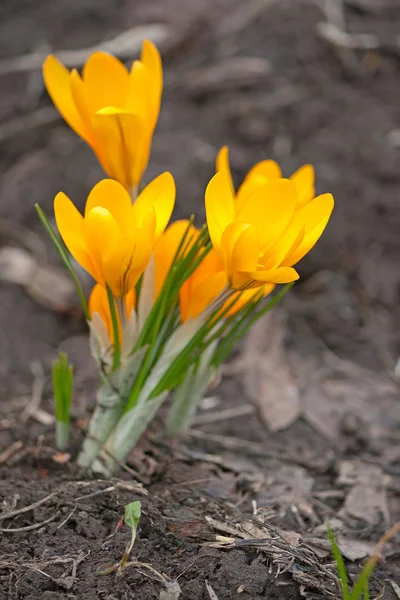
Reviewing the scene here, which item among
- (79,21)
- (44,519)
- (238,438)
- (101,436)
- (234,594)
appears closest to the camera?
(234,594)

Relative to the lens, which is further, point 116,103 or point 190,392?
point 190,392

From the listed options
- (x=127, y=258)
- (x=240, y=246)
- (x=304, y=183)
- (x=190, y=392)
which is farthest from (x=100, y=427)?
(x=304, y=183)

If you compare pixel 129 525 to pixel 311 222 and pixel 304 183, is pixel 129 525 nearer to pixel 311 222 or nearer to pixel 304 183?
pixel 311 222

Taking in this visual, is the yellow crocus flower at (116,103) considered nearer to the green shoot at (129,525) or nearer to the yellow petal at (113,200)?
the yellow petal at (113,200)

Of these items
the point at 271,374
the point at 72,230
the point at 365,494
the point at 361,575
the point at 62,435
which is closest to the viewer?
the point at 361,575

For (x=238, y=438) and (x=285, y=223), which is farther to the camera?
(x=238, y=438)

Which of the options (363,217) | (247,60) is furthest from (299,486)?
(247,60)

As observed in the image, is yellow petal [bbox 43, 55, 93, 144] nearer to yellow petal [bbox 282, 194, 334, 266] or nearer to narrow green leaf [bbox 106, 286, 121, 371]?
narrow green leaf [bbox 106, 286, 121, 371]

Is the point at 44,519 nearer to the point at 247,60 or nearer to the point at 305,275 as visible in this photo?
the point at 305,275
